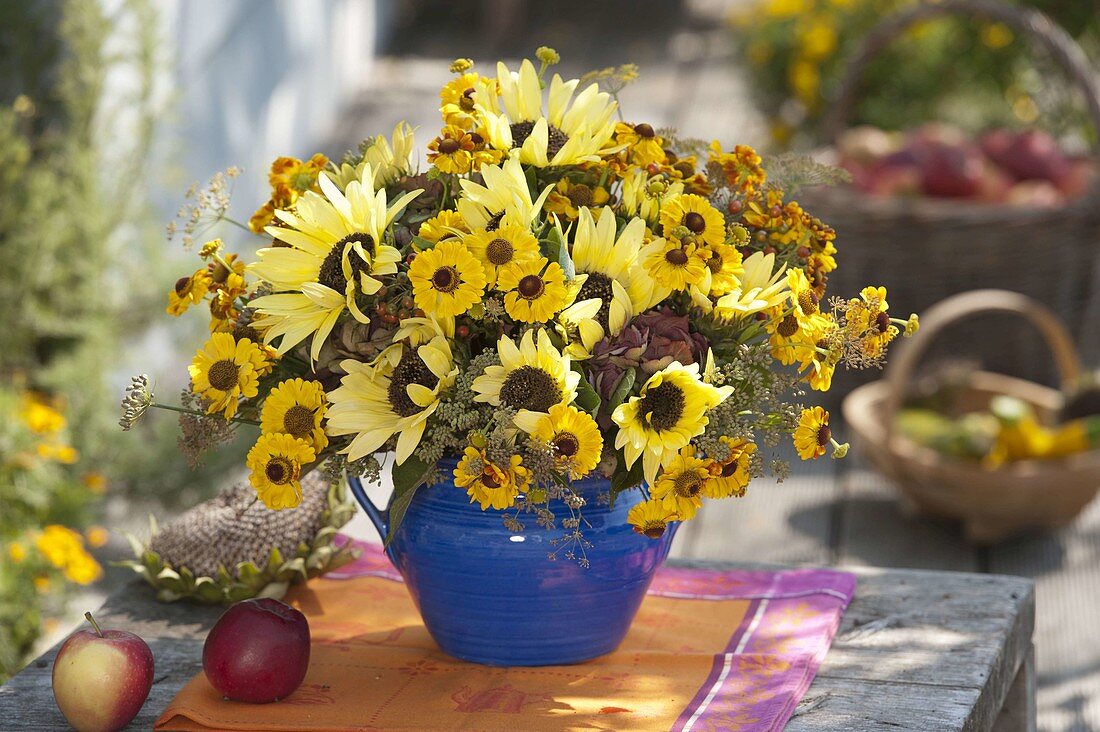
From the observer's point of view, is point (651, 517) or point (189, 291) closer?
point (651, 517)

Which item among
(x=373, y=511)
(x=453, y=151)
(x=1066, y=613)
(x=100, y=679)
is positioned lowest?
(x=1066, y=613)

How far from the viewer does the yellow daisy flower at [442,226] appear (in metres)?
1.08

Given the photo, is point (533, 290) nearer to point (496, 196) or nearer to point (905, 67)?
point (496, 196)

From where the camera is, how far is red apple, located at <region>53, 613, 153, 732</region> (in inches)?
45.2

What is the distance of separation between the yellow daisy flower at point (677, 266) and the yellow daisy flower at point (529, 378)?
0.11m

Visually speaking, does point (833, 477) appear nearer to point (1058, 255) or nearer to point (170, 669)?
point (1058, 255)

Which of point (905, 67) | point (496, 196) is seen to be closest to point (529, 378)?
point (496, 196)

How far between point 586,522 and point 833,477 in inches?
78.2

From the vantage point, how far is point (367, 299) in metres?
1.10

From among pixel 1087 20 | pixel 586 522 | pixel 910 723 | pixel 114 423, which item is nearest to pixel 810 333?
pixel 586 522

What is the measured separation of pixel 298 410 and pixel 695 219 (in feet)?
1.15

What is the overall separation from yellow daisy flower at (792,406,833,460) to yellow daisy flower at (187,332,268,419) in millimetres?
428

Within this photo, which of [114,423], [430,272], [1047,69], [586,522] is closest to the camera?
[430,272]

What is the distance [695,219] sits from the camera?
111 centimetres
